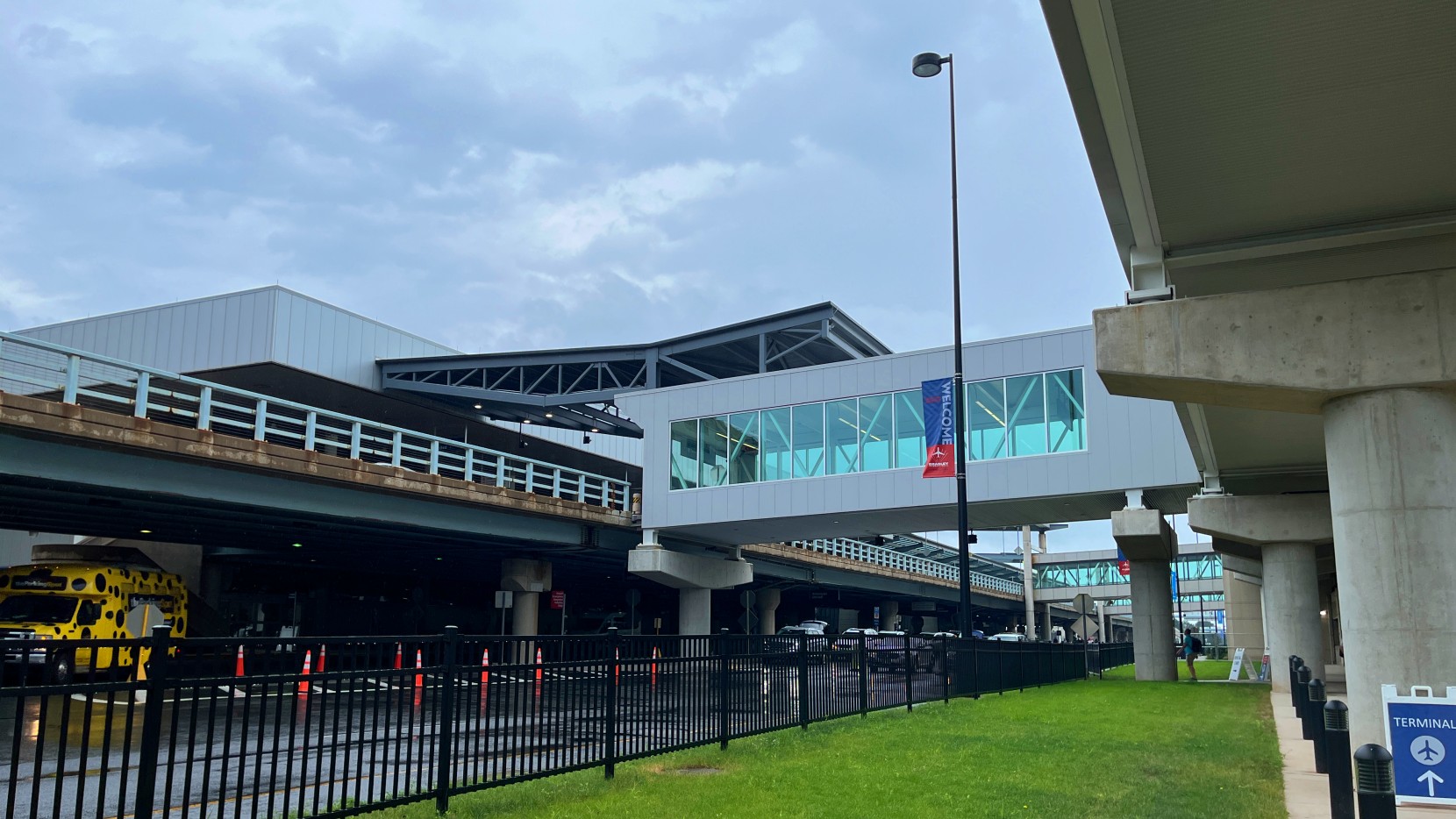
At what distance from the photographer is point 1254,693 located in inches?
1067

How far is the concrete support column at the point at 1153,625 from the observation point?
110 feet

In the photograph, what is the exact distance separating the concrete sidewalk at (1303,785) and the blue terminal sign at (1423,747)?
19cm

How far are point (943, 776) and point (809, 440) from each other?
25387mm

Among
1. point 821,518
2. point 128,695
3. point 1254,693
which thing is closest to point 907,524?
point 821,518

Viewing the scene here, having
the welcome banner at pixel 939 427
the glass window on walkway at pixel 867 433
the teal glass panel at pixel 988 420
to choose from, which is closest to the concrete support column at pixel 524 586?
the glass window on walkway at pixel 867 433

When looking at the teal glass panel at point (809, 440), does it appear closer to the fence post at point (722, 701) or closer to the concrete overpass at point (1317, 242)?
the concrete overpass at point (1317, 242)

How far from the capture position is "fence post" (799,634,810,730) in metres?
14.6

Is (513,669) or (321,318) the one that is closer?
(513,669)

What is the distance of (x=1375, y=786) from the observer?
5367 millimetres

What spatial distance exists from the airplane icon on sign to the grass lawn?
1232 mm

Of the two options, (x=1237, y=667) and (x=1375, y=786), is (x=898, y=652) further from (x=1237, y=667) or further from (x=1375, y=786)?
(x=1237, y=667)

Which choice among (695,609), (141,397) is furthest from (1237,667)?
(141,397)

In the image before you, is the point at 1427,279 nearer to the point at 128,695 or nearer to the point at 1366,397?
the point at 1366,397

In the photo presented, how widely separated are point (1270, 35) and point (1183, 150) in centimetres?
194
